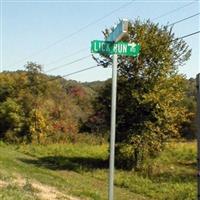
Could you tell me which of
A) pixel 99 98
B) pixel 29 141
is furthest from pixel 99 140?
pixel 99 98

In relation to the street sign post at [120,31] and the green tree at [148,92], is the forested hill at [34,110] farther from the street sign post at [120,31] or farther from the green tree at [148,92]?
the street sign post at [120,31]

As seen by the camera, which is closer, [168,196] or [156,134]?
[168,196]

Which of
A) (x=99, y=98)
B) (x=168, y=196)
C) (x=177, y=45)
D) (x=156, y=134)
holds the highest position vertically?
(x=177, y=45)

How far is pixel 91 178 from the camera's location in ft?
80.0

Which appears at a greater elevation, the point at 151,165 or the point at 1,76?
the point at 1,76

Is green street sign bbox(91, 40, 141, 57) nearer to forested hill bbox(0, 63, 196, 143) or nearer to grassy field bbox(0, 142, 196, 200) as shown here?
grassy field bbox(0, 142, 196, 200)

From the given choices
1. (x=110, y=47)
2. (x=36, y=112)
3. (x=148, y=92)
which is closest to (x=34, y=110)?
(x=36, y=112)

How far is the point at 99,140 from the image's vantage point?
49.4 metres

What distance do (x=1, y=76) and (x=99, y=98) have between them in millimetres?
29047

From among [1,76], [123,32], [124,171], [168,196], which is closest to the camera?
[123,32]

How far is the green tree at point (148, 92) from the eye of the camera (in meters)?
26.3

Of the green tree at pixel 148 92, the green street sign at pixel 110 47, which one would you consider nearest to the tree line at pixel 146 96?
the green tree at pixel 148 92

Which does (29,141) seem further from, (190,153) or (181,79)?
(181,79)

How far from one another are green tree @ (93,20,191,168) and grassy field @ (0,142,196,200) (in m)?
1.19
